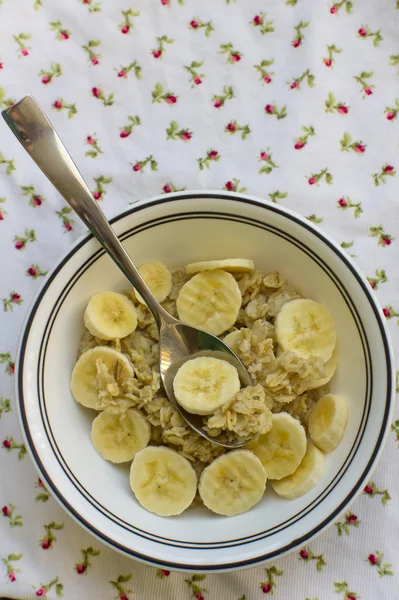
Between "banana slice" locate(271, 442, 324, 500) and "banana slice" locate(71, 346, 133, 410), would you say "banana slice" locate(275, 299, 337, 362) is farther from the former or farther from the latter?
"banana slice" locate(71, 346, 133, 410)

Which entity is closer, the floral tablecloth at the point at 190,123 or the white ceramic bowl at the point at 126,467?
the white ceramic bowl at the point at 126,467

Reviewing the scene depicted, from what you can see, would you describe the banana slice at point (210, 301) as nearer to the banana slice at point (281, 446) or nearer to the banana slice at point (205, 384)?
the banana slice at point (205, 384)

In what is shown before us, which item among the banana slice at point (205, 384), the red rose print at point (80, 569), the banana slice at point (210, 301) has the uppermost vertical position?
the banana slice at point (210, 301)

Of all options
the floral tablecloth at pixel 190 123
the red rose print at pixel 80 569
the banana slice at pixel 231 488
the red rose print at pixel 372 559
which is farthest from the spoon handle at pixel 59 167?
the red rose print at pixel 372 559

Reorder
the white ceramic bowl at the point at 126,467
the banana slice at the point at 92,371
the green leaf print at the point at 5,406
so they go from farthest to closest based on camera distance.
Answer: the green leaf print at the point at 5,406 < the banana slice at the point at 92,371 < the white ceramic bowl at the point at 126,467

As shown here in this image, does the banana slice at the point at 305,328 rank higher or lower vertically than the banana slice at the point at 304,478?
higher

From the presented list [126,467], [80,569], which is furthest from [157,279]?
[80,569]
